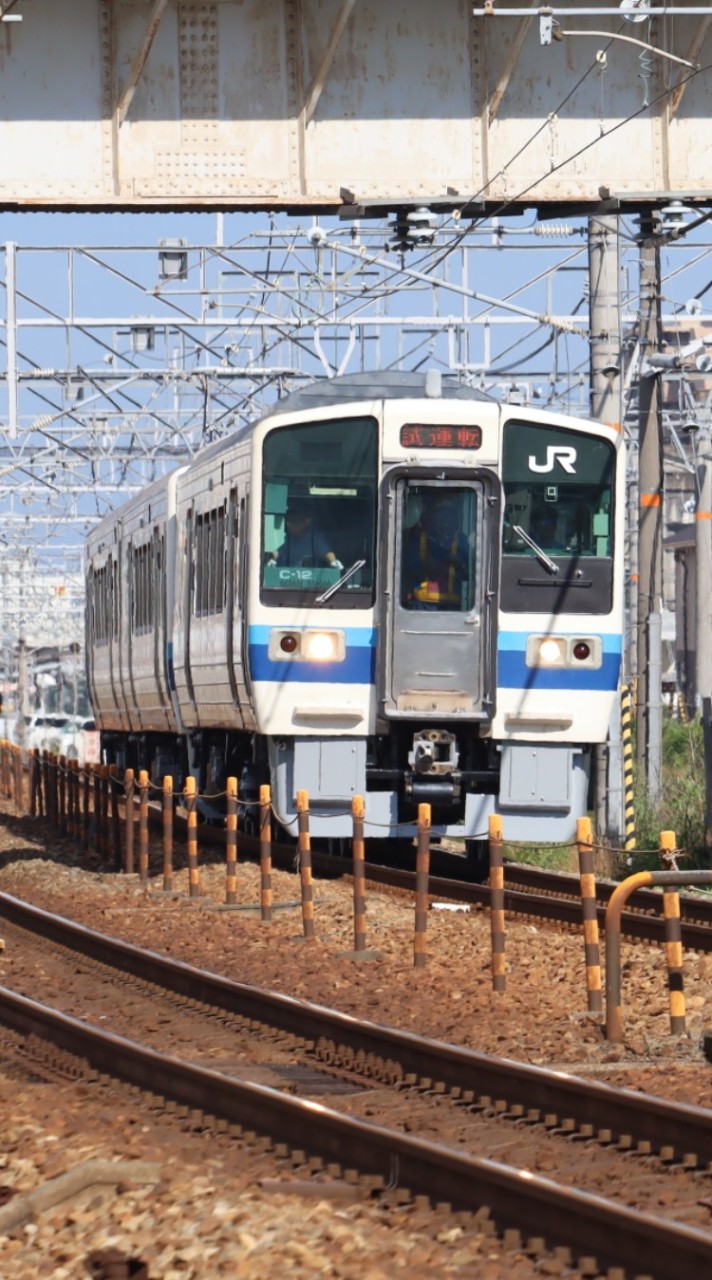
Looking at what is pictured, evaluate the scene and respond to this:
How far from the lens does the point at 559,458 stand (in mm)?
17062

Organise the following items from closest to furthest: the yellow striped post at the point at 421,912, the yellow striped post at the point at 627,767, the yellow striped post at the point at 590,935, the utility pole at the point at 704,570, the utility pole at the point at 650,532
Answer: the yellow striped post at the point at 590,935 < the yellow striped post at the point at 421,912 < the yellow striped post at the point at 627,767 < the utility pole at the point at 650,532 < the utility pole at the point at 704,570

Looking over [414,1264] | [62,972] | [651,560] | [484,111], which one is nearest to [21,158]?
[484,111]

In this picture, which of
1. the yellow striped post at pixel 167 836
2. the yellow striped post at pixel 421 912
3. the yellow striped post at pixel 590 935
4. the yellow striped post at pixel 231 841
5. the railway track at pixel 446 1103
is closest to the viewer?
the railway track at pixel 446 1103

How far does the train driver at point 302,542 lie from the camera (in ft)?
55.6

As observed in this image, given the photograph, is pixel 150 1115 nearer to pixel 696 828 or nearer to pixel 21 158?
pixel 21 158

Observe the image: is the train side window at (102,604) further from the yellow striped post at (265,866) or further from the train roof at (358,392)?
the yellow striped post at (265,866)

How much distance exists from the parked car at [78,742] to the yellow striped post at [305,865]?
1193 inches

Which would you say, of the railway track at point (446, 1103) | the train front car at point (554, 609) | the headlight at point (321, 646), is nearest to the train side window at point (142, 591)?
the headlight at point (321, 646)

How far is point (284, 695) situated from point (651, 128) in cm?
520

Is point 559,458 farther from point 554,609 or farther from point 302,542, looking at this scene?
point 302,542

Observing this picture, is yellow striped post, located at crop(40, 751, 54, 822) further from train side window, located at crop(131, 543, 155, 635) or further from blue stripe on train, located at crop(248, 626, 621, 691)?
blue stripe on train, located at crop(248, 626, 621, 691)

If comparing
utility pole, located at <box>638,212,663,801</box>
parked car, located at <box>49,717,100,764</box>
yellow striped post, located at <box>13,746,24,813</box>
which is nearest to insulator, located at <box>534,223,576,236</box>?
utility pole, located at <box>638,212,663,801</box>

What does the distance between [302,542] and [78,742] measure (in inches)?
1897

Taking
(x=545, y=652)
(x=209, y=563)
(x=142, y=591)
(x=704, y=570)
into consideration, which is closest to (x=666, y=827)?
(x=545, y=652)
